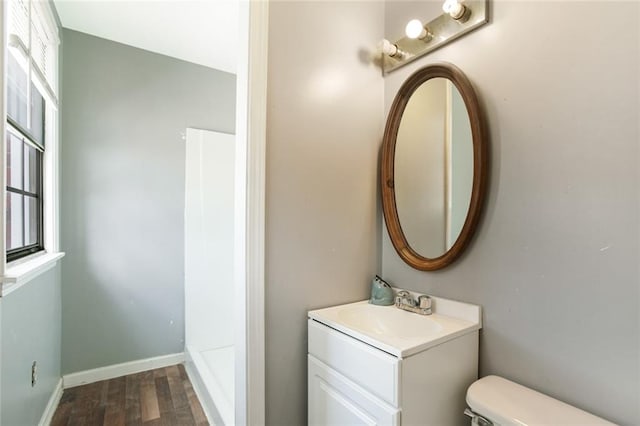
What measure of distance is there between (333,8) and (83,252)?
2.27 meters

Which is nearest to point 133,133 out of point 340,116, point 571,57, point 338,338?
point 340,116

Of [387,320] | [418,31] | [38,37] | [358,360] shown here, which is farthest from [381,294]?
[38,37]

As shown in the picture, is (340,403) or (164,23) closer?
(340,403)

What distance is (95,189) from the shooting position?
2.33 meters

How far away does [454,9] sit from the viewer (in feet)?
4.12

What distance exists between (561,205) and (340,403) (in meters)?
1.02

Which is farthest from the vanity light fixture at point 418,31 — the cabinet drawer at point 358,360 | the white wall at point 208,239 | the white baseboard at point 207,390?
the white baseboard at point 207,390

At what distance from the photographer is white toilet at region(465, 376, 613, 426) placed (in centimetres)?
91

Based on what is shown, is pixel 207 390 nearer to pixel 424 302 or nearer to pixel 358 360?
pixel 358 360

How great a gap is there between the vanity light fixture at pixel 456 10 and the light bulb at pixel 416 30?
0.43ft

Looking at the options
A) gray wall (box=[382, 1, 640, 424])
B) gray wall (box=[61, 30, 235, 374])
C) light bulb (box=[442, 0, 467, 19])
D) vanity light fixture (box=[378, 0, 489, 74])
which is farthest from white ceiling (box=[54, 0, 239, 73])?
gray wall (box=[382, 1, 640, 424])

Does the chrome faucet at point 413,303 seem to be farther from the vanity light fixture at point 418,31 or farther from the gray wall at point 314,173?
the vanity light fixture at point 418,31

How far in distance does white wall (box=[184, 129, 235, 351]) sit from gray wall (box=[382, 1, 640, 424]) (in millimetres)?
1987

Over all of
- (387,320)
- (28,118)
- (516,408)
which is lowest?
(516,408)
